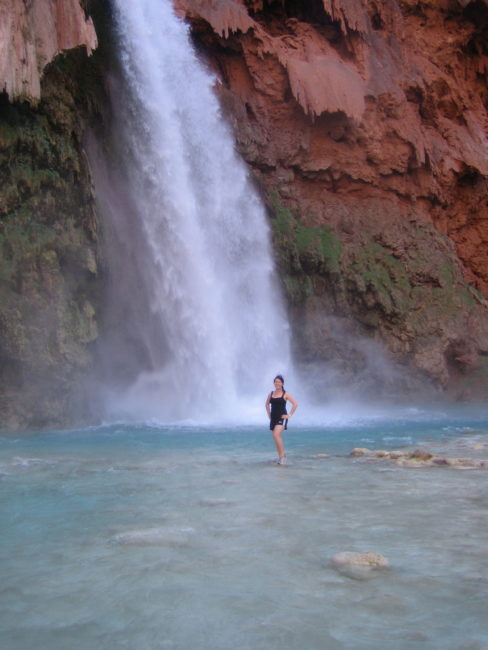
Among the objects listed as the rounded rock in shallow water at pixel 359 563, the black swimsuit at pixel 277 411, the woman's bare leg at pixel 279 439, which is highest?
the black swimsuit at pixel 277 411

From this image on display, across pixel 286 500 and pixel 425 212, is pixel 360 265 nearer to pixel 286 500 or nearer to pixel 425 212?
pixel 425 212

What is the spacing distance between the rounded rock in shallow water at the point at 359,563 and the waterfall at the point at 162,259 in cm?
1356

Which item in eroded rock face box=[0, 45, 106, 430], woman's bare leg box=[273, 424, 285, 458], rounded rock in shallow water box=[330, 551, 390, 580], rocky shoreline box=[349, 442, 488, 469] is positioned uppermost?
eroded rock face box=[0, 45, 106, 430]

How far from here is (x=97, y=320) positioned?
17.9 m

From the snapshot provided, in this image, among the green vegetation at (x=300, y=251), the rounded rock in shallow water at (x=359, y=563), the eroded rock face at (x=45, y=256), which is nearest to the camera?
the rounded rock in shallow water at (x=359, y=563)

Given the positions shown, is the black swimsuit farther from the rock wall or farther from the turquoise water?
the rock wall

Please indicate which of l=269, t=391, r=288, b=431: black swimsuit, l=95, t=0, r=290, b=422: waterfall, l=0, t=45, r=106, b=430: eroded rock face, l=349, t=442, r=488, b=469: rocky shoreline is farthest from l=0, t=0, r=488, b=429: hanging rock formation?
l=349, t=442, r=488, b=469: rocky shoreline

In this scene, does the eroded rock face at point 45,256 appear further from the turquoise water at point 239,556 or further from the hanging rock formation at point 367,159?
the turquoise water at point 239,556

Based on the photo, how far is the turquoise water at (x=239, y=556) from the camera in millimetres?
3197

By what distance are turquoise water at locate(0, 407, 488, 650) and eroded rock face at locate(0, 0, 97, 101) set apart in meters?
8.39

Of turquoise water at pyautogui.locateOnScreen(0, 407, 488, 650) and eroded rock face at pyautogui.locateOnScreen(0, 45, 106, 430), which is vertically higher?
eroded rock face at pyautogui.locateOnScreen(0, 45, 106, 430)

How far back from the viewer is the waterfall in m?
18.7

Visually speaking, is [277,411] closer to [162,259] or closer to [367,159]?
[162,259]

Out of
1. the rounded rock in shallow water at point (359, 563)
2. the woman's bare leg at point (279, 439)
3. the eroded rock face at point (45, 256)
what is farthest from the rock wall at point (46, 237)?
the rounded rock in shallow water at point (359, 563)
